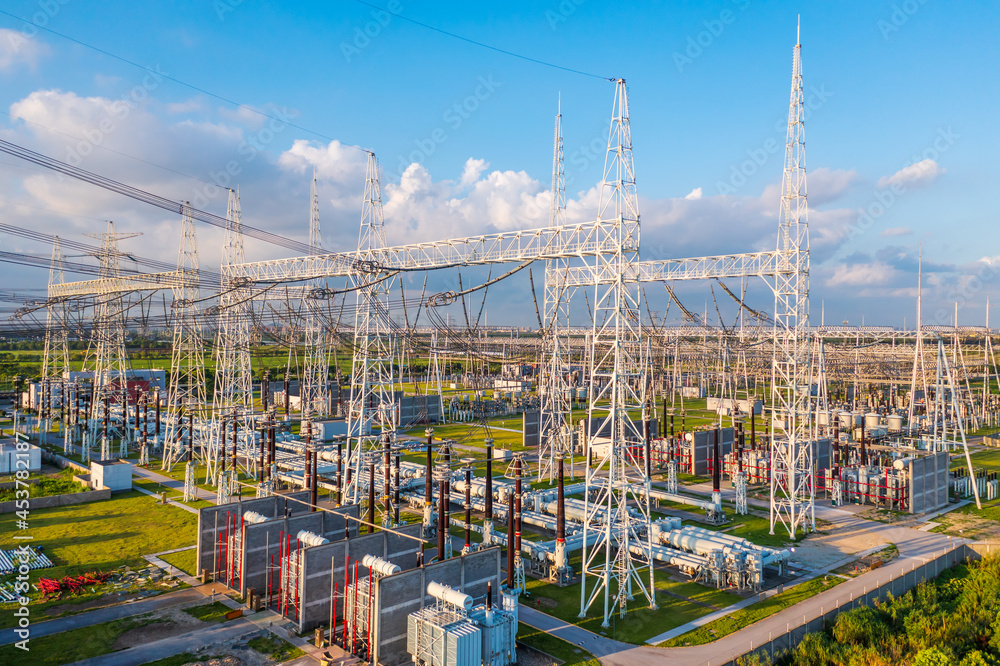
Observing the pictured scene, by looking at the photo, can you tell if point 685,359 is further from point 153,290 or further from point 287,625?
point 287,625

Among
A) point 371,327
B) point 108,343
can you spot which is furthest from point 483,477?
point 108,343

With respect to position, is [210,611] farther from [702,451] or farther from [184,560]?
[702,451]

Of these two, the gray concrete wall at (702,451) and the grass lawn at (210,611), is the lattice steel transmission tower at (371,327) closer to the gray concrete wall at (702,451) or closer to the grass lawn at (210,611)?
the grass lawn at (210,611)

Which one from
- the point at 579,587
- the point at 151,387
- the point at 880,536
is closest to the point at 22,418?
the point at 151,387

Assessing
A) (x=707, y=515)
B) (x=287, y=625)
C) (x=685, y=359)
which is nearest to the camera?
(x=287, y=625)

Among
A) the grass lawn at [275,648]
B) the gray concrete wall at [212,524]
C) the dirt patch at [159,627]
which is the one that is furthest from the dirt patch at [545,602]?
the dirt patch at [159,627]

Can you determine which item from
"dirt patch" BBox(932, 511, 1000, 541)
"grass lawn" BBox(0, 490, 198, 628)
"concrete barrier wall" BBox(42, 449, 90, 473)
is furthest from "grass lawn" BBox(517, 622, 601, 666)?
"concrete barrier wall" BBox(42, 449, 90, 473)
